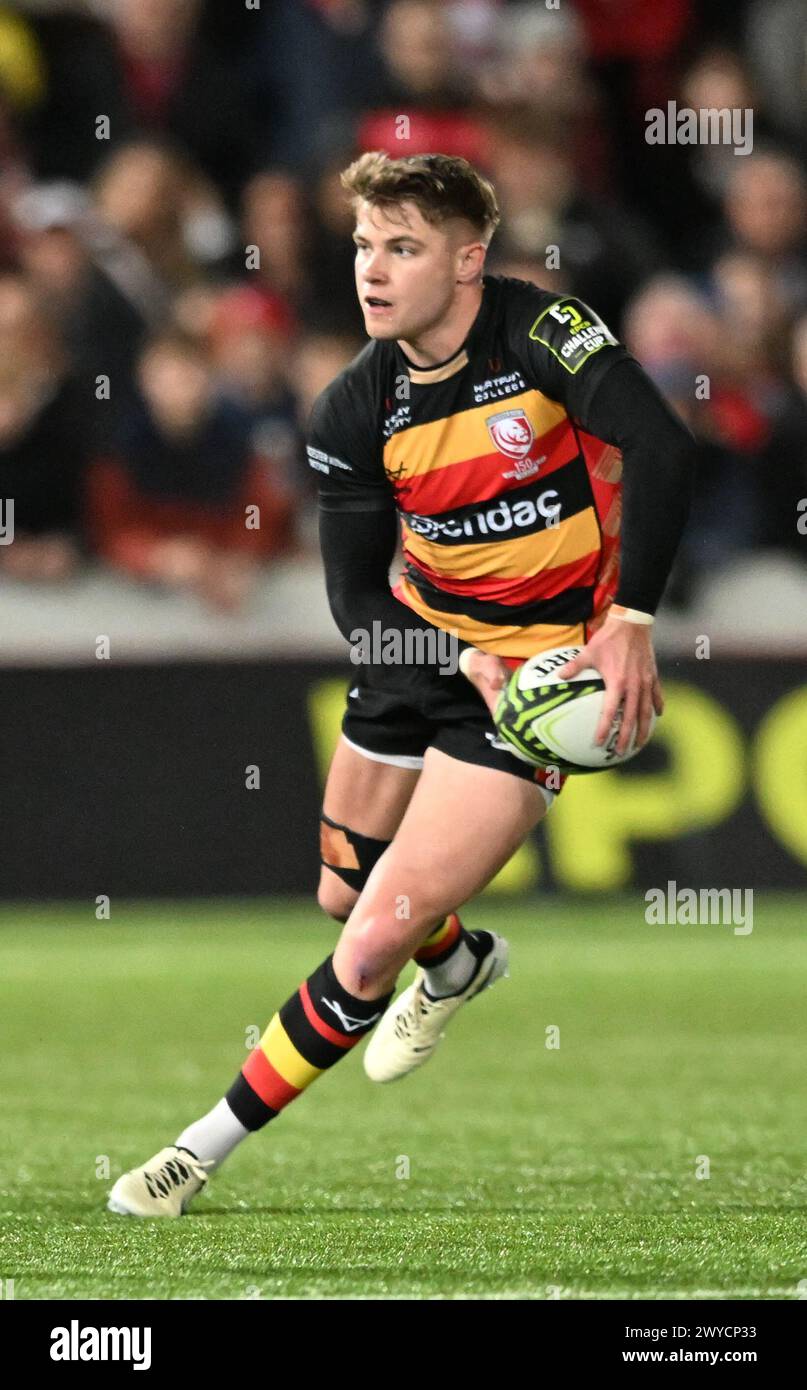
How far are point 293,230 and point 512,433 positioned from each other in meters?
6.62

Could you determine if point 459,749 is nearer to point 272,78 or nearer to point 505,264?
point 505,264

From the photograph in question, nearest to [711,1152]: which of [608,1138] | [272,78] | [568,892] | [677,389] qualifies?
[608,1138]

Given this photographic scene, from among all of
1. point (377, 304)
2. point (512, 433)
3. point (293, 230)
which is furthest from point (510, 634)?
point (293, 230)

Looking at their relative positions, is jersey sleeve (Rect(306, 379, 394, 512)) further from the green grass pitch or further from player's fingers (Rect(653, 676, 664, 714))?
the green grass pitch

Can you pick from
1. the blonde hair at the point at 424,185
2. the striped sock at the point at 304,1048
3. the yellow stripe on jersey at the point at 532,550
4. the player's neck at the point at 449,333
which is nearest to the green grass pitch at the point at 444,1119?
the striped sock at the point at 304,1048

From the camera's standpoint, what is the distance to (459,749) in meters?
5.03

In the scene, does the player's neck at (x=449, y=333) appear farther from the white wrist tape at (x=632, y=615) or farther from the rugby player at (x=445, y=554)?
the white wrist tape at (x=632, y=615)

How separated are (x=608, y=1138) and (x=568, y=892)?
14.4 feet

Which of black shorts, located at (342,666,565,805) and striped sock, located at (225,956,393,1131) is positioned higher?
black shorts, located at (342,666,565,805)

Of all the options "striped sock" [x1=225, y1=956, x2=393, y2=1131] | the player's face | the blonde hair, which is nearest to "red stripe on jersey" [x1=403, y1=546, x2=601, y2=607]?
the player's face

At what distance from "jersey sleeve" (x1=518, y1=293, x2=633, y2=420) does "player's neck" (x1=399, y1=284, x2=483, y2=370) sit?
13 cm

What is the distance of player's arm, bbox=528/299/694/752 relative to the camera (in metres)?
4.47

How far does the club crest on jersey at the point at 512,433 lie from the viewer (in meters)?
4.83

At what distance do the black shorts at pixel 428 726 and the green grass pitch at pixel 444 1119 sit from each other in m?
1.04
